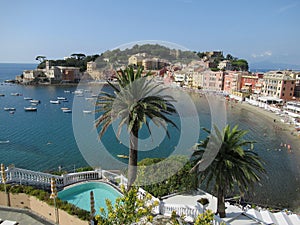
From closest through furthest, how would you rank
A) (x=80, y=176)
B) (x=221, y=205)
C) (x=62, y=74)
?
(x=221, y=205)
(x=80, y=176)
(x=62, y=74)

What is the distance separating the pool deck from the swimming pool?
1.72m

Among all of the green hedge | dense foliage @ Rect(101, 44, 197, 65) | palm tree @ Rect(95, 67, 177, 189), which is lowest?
the green hedge

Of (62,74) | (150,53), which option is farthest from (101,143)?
(62,74)

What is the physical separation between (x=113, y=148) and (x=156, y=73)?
22.0 meters

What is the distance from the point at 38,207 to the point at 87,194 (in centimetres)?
243

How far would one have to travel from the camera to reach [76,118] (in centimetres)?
1272

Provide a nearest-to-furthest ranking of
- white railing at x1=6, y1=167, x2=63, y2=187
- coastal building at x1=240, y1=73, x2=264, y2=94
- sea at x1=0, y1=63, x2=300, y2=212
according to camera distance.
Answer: white railing at x1=6, y1=167, x2=63, y2=187 < sea at x1=0, y1=63, x2=300, y2=212 < coastal building at x1=240, y1=73, x2=264, y2=94

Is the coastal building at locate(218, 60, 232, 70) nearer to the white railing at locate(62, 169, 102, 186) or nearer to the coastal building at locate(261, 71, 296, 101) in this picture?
the coastal building at locate(261, 71, 296, 101)

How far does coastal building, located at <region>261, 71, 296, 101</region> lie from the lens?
A: 6400cm

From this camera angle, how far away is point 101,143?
17766 millimetres

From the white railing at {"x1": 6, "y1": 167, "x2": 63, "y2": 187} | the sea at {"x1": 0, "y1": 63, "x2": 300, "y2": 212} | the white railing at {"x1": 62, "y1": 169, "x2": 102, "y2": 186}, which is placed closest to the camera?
the white railing at {"x1": 6, "y1": 167, "x2": 63, "y2": 187}

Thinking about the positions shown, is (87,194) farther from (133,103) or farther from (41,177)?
(133,103)

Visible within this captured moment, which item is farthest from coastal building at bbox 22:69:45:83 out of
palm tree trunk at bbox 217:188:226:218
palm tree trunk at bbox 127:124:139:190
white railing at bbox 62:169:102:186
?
palm tree trunk at bbox 217:188:226:218

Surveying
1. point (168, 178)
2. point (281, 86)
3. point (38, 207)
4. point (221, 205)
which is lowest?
point (38, 207)
